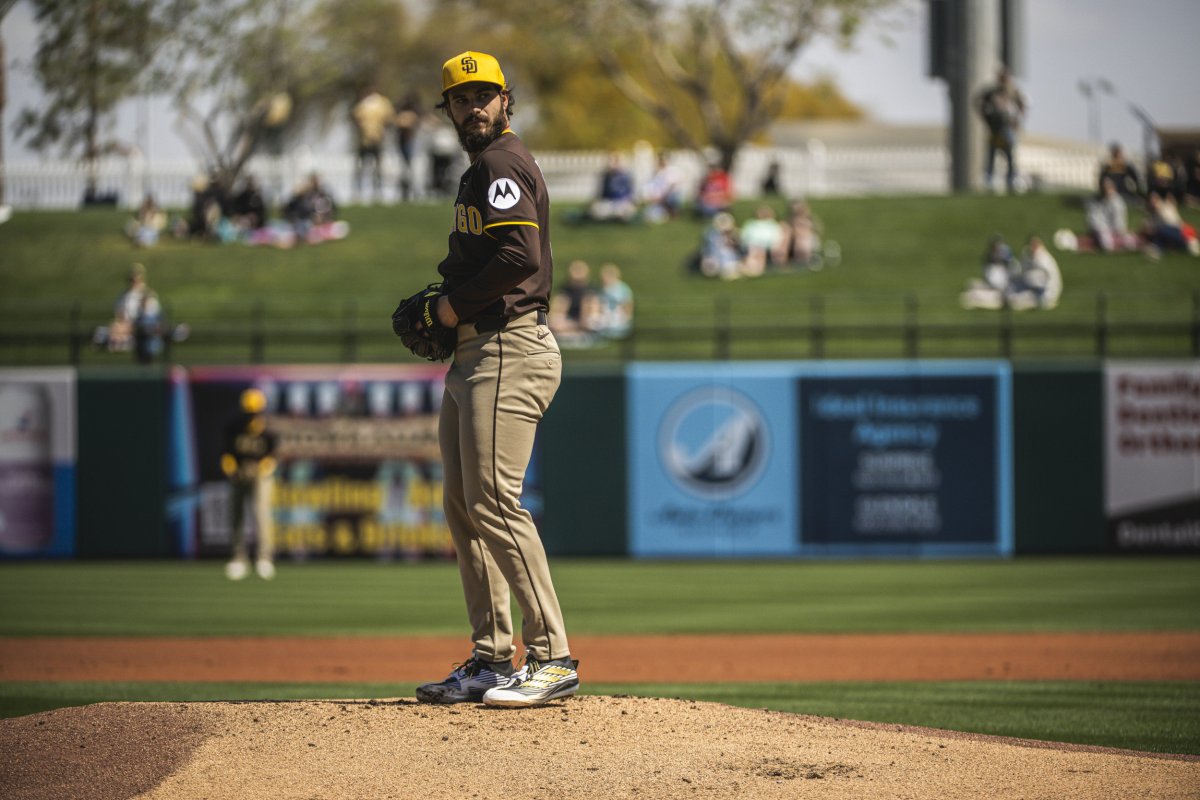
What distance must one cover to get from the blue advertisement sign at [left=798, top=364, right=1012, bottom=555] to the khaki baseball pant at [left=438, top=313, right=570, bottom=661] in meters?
12.8

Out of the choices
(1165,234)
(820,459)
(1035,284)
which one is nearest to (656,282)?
(1035,284)

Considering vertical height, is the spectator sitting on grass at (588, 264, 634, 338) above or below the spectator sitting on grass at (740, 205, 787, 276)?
below

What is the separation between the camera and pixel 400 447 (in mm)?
18422

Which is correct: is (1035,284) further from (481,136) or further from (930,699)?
(481,136)

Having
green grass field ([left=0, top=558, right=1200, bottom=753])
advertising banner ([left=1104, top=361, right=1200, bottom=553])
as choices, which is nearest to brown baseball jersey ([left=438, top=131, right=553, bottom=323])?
green grass field ([left=0, top=558, right=1200, bottom=753])

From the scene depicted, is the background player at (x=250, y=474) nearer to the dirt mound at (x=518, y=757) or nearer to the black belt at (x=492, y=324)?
the dirt mound at (x=518, y=757)

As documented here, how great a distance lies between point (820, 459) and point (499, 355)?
13.0 metres

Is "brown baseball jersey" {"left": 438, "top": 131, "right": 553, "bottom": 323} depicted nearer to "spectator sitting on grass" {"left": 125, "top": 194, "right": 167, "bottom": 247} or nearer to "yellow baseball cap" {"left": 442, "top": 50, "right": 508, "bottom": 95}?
"yellow baseball cap" {"left": 442, "top": 50, "right": 508, "bottom": 95}

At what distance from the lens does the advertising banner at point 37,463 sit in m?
18.2

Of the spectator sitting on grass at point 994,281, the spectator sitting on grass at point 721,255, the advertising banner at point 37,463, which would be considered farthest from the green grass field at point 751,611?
the spectator sitting on grass at point 721,255

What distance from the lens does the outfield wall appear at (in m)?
17.8

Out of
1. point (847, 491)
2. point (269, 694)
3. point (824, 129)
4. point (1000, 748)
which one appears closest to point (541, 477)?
point (847, 491)

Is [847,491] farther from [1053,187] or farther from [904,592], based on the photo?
[1053,187]

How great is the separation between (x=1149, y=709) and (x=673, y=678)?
282 cm
